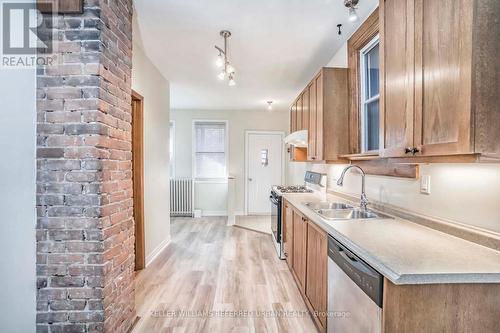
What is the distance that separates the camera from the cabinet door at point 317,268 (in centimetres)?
179

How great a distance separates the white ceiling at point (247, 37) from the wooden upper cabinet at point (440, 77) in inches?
33.3

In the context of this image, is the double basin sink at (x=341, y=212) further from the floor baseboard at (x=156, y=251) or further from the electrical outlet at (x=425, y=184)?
the floor baseboard at (x=156, y=251)

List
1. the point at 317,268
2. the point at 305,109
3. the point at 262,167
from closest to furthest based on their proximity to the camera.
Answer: the point at 317,268 → the point at 305,109 → the point at 262,167

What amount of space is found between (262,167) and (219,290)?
156 inches

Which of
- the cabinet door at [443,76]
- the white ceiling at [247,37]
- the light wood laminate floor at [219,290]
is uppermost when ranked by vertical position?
the white ceiling at [247,37]

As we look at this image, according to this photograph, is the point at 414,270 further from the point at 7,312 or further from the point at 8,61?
the point at 8,61

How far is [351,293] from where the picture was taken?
136 centimetres

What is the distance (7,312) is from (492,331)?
2736mm

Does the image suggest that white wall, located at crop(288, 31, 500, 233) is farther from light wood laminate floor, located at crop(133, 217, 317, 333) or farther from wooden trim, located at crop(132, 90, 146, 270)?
wooden trim, located at crop(132, 90, 146, 270)

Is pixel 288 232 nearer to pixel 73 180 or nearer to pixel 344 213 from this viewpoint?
pixel 344 213

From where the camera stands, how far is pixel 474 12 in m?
1.00

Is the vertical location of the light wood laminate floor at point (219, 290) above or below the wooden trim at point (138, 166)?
below

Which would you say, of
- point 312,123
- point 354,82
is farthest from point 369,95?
point 312,123

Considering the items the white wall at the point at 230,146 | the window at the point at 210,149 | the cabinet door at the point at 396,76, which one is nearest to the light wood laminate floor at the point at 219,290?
the cabinet door at the point at 396,76
